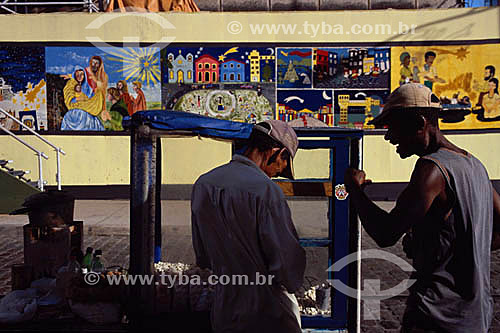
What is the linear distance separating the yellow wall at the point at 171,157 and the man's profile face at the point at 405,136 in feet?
32.2

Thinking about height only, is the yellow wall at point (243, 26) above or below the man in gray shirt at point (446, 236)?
above

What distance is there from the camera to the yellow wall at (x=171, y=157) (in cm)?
1176

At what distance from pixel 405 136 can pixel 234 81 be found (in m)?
10.2

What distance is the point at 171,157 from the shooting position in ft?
39.4

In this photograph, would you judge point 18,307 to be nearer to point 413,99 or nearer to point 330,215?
point 330,215

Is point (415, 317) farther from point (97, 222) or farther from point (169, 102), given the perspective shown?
point (169, 102)

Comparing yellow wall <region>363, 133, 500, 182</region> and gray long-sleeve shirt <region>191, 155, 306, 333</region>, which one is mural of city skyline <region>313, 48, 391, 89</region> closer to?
yellow wall <region>363, 133, 500, 182</region>

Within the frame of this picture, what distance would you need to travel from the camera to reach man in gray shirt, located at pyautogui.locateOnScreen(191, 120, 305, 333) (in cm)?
194

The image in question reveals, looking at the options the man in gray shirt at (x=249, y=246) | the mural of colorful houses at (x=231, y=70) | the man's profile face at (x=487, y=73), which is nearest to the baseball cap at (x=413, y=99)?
the man in gray shirt at (x=249, y=246)

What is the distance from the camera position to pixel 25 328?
367cm

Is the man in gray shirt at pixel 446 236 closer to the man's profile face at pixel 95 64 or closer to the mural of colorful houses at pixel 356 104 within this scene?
the mural of colorful houses at pixel 356 104

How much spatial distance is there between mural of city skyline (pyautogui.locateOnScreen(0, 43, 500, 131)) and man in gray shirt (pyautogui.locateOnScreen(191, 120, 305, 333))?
9962 mm

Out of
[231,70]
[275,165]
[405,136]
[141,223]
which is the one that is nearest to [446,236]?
[405,136]

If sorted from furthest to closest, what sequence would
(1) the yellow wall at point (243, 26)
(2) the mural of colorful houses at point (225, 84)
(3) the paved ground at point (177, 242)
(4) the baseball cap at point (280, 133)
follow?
(2) the mural of colorful houses at point (225, 84)
(1) the yellow wall at point (243, 26)
(3) the paved ground at point (177, 242)
(4) the baseball cap at point (280, 133)
